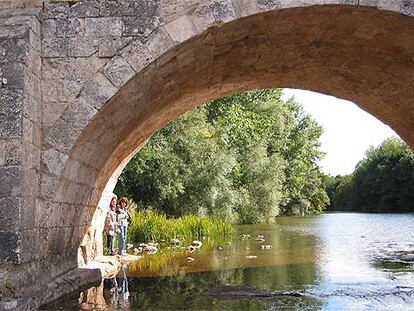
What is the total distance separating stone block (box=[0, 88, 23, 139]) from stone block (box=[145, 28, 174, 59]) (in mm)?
1255

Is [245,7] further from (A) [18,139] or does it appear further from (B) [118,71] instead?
(A) [18,139]

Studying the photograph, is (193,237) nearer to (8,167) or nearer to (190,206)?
(190,206)

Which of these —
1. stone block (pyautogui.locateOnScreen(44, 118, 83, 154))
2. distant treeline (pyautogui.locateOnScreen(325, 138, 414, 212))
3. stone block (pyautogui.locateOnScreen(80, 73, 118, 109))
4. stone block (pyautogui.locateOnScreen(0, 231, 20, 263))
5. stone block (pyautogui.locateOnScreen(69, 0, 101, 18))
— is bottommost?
stone block (pyautogui.locateOnScreen(0, 231, 20, 263))

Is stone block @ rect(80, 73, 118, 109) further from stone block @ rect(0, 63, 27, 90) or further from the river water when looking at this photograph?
the river water

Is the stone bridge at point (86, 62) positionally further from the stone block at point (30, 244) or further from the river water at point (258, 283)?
the river water at point (258, 283)

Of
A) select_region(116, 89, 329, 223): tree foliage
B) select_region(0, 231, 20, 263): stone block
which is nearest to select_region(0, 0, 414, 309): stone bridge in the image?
select_region(0, 231, 20, 263): stone block

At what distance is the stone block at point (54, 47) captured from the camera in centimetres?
543

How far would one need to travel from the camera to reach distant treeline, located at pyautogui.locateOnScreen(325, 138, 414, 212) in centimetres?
5112

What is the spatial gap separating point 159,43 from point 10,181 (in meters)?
1.84

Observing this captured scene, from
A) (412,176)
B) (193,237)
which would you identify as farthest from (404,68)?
(412,176)

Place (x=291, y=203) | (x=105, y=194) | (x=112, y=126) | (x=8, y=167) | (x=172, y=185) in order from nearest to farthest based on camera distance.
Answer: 1. (x=8, y=167)
2. (x=112, y=126)
3. (x=105, y=194)
4. (x=172, y=185)
5. (x=291, y=203)

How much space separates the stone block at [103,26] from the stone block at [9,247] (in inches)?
78.9

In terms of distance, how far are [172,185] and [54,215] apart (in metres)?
14.2

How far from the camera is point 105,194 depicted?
29.8ft
